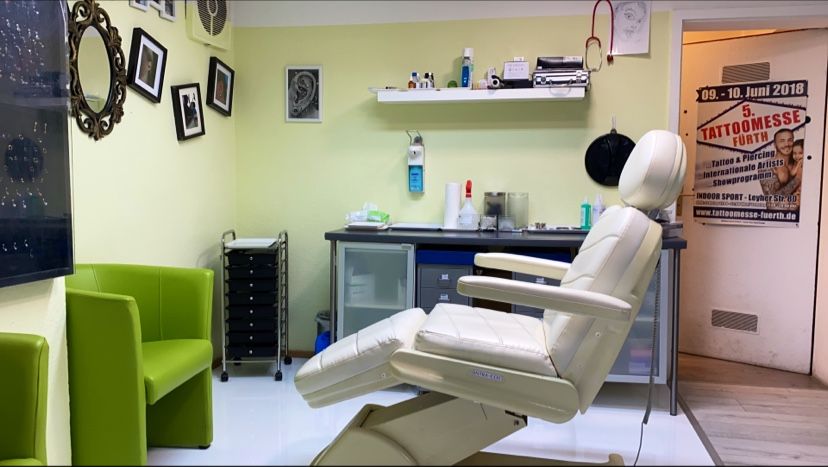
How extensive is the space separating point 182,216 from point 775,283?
3.79 m

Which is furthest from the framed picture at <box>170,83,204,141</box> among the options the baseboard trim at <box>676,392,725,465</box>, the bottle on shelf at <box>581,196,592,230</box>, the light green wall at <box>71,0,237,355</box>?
the baseboard trim at <box>676,392,725,465</box>

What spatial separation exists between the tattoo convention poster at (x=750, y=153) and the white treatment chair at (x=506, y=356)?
2350 millimetres

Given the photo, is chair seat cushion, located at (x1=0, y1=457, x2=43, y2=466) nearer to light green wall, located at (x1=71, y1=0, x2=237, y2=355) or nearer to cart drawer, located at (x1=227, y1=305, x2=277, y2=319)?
light green wall, located at (x1=71, y1=0, x2=237, y2=355)

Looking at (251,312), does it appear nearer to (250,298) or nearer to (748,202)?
(250,298)

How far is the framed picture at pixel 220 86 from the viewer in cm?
360

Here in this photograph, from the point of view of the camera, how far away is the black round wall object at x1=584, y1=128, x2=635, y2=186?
353 centimetres

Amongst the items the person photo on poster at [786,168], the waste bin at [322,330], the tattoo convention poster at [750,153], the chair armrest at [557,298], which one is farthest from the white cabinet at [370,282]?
the person photo on poster at [786,168]

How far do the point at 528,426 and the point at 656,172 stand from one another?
5.02ft

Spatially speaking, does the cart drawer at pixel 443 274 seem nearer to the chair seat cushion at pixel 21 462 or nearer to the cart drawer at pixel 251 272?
the cart drawer at pixel 251 272

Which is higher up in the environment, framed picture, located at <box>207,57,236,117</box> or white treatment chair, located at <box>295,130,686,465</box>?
framed picture, located at <box>207,57,236,117</box>

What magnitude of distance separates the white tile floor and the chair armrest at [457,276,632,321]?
35.0 inches

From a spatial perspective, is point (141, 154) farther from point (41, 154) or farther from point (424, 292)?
point (424, 292)

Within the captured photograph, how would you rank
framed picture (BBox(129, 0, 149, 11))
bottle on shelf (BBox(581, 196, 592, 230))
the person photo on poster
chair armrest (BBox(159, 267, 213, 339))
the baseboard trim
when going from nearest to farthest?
the baseboard trim → chair armrest (BBox(159, 267, 213, 339)) → framed picture (BBox(129, 0, 149, 11)) → bottle on shelf (BBox(581, 196, 592, 230)) → the person photo on poster

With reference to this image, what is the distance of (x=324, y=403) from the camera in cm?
193
